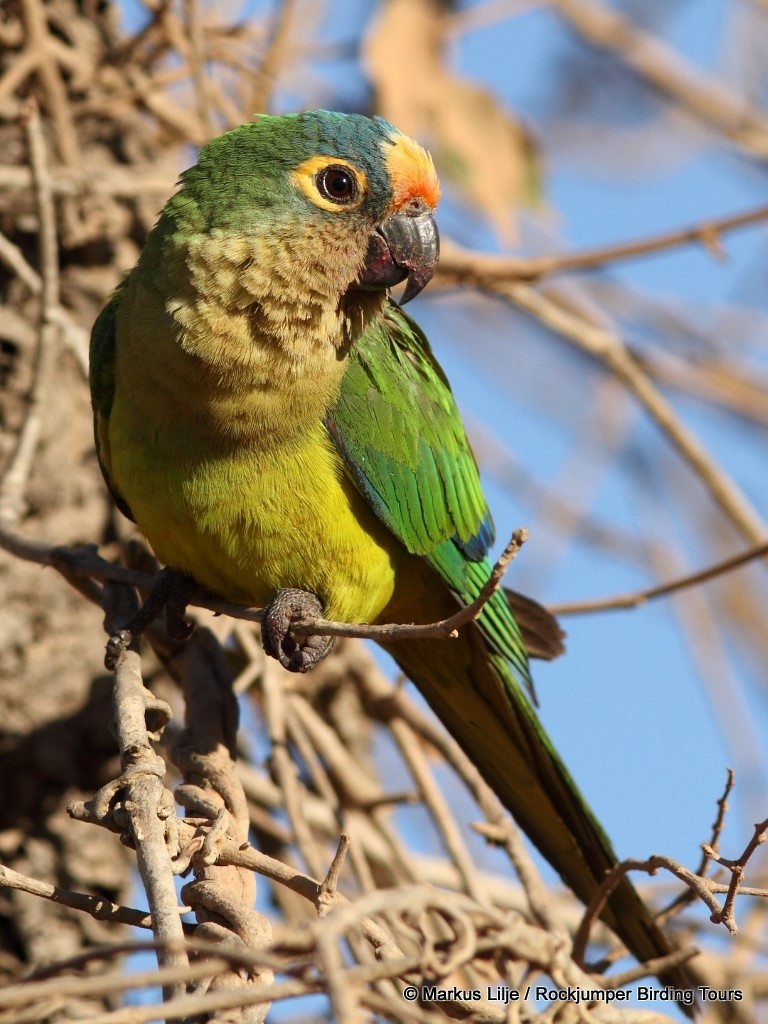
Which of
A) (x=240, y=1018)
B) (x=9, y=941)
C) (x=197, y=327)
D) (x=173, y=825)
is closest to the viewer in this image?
(x=240, y=1018)

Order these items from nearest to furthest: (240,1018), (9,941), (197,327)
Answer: (240,1018) → (197,327) → (9,941)

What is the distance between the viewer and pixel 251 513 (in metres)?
2.97

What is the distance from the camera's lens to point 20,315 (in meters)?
3.90

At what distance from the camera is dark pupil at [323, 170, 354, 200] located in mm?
3102

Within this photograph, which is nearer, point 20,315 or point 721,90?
point 20,315

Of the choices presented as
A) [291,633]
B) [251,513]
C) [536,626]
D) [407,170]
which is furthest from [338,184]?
[536,626]

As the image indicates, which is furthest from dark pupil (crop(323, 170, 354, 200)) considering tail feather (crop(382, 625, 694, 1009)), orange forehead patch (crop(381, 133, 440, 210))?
tail feather (crop(382, 625, 694, 1009))

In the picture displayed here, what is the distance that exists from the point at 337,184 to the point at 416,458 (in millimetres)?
811

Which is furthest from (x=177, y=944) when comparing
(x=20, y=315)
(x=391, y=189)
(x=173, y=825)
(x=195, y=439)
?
(x=20, y=315)

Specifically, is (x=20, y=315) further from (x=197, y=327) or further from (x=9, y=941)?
(x=9, y=941)

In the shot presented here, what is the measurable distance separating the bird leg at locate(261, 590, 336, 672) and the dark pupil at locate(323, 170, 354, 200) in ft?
3.48

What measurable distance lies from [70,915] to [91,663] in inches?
29.8

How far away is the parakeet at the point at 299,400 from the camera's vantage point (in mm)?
2961

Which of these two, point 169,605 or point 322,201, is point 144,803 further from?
point 322,201
